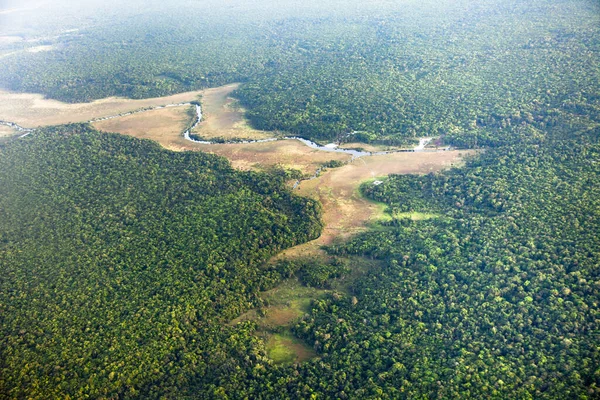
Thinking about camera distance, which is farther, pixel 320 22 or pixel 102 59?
pixel 320 22

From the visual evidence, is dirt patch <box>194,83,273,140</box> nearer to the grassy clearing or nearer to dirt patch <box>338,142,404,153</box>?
dirt patch <box>338,142,404,153</box>

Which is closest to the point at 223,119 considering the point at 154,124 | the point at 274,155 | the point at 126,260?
the point at 154,124

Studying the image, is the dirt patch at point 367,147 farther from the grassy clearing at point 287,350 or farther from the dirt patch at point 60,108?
the grassy clearing at point 287,350

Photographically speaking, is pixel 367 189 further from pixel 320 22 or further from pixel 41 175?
pixel 320 22

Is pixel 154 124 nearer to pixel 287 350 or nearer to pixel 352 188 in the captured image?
pixel 352 188

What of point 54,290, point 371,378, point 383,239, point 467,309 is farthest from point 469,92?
point 54,290

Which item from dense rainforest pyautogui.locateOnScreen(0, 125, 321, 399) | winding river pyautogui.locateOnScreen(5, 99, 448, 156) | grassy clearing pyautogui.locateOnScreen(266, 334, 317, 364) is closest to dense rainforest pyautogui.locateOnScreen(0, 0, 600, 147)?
winding river pyautogui.locateOnScreen(5, 99, 448, 156)

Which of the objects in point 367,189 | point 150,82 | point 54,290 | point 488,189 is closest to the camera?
point 54,290
